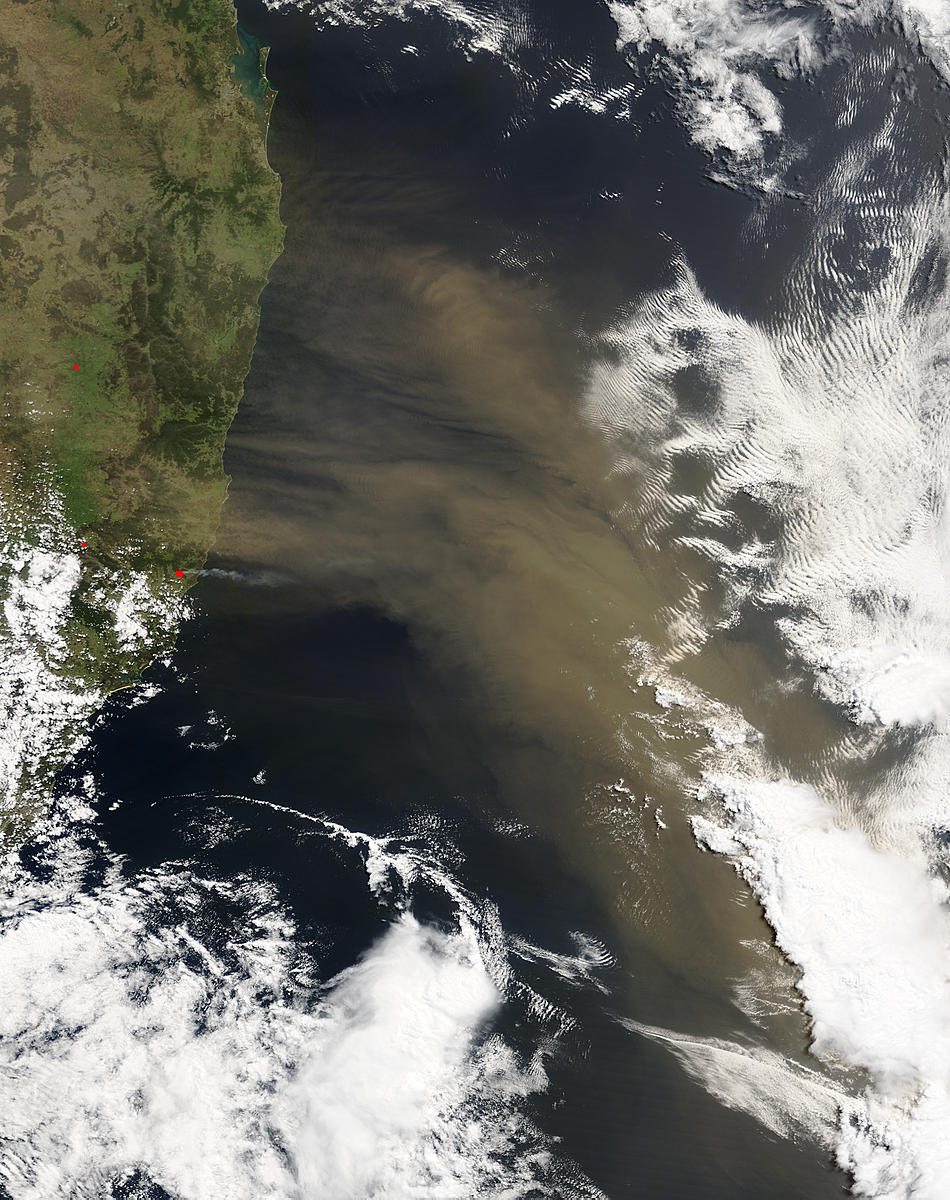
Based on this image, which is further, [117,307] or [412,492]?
[117,307]

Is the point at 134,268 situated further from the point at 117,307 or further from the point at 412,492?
the point at 412,492

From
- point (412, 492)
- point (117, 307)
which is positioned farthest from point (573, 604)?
point (117, 307)

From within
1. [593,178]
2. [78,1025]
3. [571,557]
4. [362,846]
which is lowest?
[78,1025]

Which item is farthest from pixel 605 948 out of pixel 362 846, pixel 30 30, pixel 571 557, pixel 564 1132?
pixel 30 30

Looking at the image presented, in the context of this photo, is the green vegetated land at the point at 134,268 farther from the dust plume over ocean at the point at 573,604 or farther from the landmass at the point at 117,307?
the dust plume over ocean at the point at 573,604

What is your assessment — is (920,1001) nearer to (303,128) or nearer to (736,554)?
(736,554)

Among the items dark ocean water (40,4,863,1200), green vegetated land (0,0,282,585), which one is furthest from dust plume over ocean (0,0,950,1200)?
green vegetated land (0,0,282,585)
